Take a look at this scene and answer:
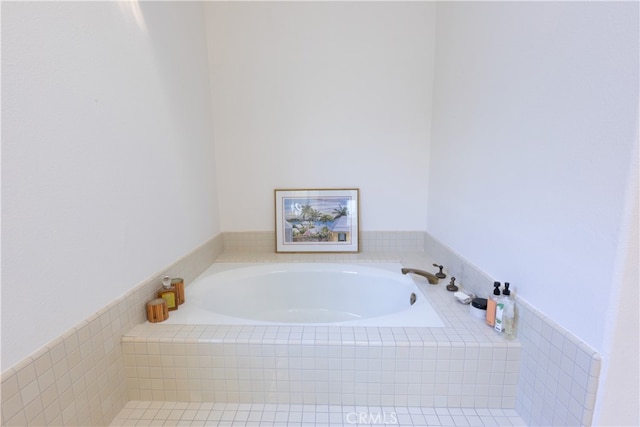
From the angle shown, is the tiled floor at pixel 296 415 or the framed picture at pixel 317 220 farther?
the framed picture at pixel 317 220

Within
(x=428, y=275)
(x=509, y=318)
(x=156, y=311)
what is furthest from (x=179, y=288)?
(x=509, y=318)

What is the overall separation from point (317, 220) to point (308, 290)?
0.54 m

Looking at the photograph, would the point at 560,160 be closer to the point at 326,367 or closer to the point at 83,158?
the point at 326,367

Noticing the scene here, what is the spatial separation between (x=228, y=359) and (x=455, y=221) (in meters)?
1.45

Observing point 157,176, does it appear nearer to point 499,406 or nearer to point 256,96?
point 256,96

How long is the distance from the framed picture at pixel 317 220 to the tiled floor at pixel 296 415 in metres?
1.26

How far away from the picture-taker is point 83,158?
104 cm

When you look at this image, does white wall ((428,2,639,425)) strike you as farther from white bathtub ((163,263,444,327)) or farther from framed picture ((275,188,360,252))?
framed picture ((275,188,360,252))

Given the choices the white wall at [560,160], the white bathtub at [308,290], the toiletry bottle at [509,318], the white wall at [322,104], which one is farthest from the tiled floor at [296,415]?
the white wall at [322,104]

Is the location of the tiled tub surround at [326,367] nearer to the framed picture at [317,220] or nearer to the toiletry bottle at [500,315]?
the toiletry bottle at [500,315]

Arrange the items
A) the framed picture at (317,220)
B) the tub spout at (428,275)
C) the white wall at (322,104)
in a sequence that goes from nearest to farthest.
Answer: the tub spout at (428,275), the white wall at (322,104), the framed picture at (317,220)

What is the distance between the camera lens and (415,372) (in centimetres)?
124

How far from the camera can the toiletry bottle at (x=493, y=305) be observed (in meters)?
1.27

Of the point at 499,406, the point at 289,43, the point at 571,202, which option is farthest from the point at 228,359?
Answer: the point at 289,43
